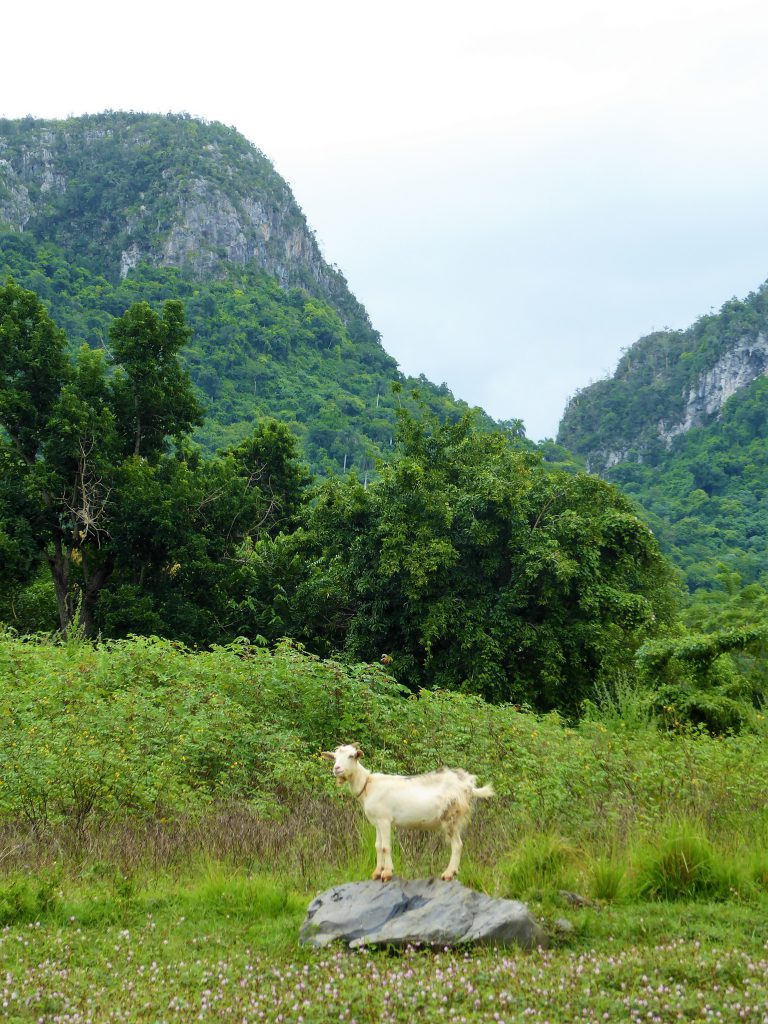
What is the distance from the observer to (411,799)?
5.51 m

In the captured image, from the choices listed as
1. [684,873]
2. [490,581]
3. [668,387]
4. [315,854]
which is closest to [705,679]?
[490,581]

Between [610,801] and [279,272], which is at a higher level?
[279,272]

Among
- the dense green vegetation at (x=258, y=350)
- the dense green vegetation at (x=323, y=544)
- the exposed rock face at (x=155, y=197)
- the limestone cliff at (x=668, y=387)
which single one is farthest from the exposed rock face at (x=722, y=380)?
the dense green vegetation at (x=323, y=544)

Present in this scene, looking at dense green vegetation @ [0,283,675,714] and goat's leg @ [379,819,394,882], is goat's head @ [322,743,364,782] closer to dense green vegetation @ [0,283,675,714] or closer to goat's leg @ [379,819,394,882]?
goat's leg @ [379,819,394,882]

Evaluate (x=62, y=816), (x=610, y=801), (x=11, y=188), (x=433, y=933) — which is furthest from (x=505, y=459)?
(x=11, y=188)

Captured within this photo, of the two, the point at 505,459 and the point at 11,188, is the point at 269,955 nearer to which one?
the point at 505,459

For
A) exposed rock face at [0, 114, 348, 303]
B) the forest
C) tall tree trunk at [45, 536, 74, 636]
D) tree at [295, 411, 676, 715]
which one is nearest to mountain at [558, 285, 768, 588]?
tree at [295, 411, 676, 715]

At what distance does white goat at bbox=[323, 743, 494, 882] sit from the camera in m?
5.50

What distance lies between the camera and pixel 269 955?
17.5 feet

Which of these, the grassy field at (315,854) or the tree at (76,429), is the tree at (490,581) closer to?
the tree at (76,429)

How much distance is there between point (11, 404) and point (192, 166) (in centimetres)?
13509

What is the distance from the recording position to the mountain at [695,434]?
2896 inches

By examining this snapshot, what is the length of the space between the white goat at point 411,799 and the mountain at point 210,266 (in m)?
59.9

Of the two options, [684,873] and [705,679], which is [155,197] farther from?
[684,873]
